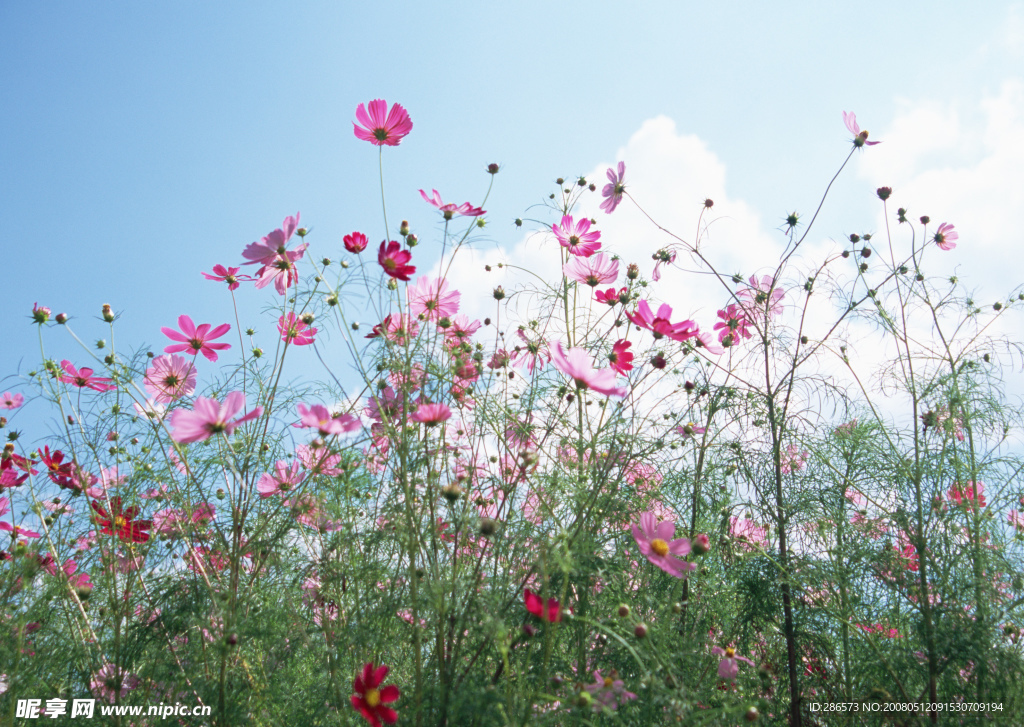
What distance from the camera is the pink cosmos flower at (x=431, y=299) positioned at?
4.95ft

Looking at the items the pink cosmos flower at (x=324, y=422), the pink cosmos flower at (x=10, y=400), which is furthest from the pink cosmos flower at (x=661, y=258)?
the pink cosmos flower at (x=10, y=400)

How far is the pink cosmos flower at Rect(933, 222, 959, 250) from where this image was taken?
191 centimetres

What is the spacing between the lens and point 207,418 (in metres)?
1.09

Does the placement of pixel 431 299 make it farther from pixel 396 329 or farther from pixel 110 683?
pixel 110 683

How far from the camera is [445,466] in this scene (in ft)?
4.30

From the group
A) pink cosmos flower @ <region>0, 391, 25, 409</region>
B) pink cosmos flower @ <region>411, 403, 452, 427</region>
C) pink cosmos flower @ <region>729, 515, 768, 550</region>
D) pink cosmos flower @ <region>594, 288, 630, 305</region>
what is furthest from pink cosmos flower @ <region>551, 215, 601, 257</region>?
pink cosmos flower @ <region>0, 391, 25, 409</region>

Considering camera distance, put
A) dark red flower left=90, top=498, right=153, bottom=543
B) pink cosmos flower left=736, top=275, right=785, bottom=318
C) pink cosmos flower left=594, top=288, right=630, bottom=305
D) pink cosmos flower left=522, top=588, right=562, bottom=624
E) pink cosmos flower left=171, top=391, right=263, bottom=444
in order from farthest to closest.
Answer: pink cosmos flower left=736, top=275, right=785, bottom=318 < pink cosmos flower left=594, top=288, right=630, bottom=305 < dark red flower left=90, top=498, right=153, bottom=543 < pink cosmos flower left=171, top=391, right=263, bottom=444 < pink cosmos flower left=522, top=588, right=562, bottom=624

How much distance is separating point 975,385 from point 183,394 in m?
2.35

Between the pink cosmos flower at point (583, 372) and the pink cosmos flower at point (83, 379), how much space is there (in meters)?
1.27

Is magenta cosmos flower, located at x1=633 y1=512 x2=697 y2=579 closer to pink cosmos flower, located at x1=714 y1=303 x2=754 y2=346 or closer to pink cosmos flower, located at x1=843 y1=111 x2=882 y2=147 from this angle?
pink cosmos flower, located at x1=714 y1=303 x2=754 y2=346

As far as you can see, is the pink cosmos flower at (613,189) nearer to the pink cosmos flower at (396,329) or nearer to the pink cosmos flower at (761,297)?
the pink cosmos flower at (761,297)

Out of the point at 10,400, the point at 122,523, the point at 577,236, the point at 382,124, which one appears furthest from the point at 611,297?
the point at 10,400

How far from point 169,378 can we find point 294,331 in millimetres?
400

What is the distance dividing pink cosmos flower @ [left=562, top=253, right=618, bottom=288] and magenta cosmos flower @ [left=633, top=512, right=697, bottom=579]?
30.3 inches
